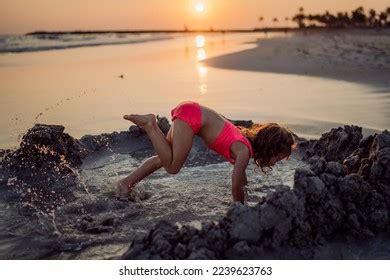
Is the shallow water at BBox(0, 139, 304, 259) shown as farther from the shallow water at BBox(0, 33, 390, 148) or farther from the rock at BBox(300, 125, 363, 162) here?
the shallow water at BBox(0, 33, 390, 148)

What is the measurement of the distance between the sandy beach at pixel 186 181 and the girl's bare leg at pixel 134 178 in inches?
2.9

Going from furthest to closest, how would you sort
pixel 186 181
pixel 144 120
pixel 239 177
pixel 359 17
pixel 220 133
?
pixel 359 17 → pixel 186 181 → pixel 144 120 → pixel 220 133 → pixel 239 177

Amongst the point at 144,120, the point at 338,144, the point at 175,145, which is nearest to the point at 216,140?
the point at 175,145

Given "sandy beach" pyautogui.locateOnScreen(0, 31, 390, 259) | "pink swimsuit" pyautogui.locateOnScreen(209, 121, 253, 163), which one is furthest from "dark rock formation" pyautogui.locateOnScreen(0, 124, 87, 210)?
"pink swimsuit" pyautogui.locateOnScreen(209, 121, 253, 163)

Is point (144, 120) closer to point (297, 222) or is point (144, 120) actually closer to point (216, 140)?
point (216, 140)

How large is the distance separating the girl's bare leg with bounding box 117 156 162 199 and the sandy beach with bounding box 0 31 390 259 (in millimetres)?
75

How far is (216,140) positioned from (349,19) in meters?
63.0

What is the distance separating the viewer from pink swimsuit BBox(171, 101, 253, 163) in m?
3.06

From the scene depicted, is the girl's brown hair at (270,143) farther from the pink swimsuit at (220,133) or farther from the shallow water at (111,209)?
the shallow water at (111,209)

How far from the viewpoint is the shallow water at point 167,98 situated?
5.03 metres

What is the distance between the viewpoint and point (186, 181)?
3.55 metres

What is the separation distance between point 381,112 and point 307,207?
3155mm

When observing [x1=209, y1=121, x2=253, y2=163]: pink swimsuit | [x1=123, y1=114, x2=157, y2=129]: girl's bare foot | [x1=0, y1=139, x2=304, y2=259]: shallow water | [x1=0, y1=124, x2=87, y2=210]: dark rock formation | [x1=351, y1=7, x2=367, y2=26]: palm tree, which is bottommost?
[x1=0, y1=139, x2=304, y2=259]: shallow water

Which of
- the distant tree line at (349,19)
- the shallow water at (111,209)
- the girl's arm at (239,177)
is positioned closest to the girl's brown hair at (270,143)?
the girl's arm at (239,177)
